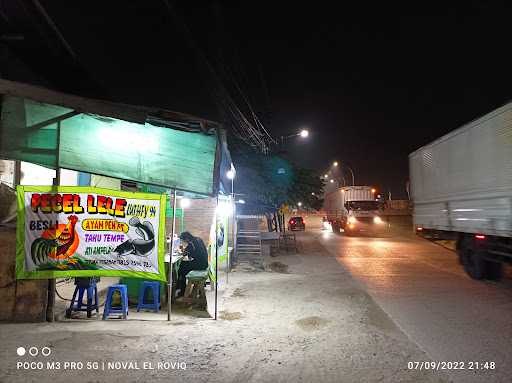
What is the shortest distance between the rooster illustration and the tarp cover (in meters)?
1.10

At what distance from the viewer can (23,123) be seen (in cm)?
614

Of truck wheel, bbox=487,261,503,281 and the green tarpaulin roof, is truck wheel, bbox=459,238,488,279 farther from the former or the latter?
the green tarpaulin roof

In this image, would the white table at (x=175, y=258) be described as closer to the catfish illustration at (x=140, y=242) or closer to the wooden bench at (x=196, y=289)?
the wooden bench at (x=196, y=289)

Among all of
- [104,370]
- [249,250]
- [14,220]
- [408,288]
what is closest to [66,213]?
[14,220]

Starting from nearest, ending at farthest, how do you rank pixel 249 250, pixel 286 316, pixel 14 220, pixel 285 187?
pixel 14 220 → pixel 286 316 → pixel 249 250 → pixel 285 187

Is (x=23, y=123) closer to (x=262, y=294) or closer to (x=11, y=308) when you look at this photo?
(x=11, y=308)

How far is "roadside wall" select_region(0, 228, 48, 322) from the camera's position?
5.90 m

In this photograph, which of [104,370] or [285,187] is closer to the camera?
[104,370]

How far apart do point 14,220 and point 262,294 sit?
18.5ft

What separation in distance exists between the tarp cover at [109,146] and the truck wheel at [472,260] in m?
8.37

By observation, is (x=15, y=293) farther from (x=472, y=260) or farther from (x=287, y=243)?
(x=287, y=243)

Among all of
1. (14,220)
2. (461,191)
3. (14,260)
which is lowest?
(14,260)

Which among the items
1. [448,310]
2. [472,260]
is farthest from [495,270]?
[448,310]

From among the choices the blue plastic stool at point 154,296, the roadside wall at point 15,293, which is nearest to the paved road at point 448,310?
the blue plastic stool at point 154,296
